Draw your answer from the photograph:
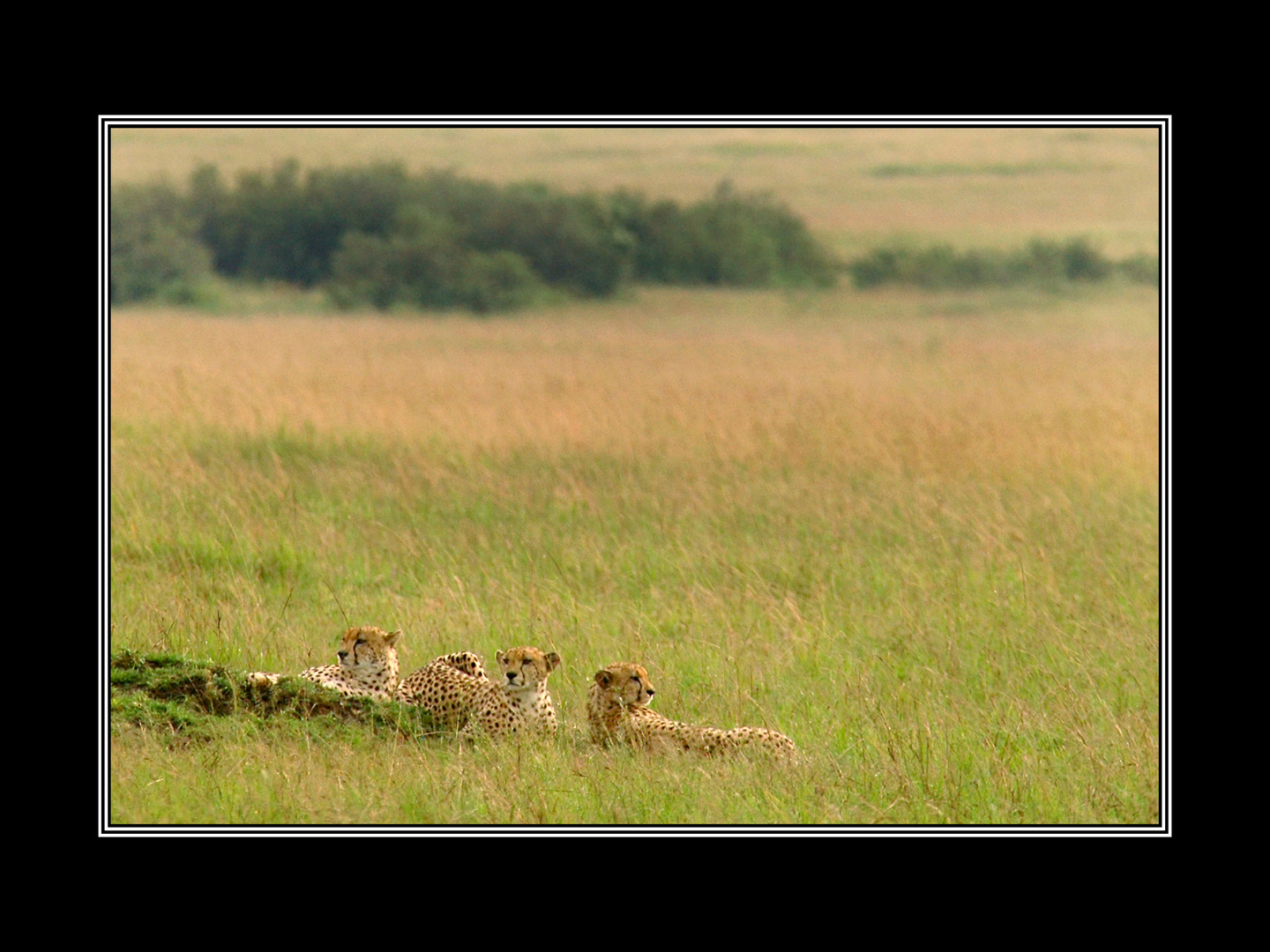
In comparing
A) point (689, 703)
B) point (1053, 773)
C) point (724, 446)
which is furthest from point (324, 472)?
point (1053, 773)

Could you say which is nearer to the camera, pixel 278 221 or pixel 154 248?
pixel 154 248

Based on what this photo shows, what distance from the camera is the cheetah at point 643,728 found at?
5469mm

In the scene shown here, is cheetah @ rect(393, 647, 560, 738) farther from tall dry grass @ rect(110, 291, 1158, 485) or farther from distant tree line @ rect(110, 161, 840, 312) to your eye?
distant tree line @ rect(110, 161, 840, 312)

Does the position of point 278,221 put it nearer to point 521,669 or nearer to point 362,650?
point 362,650

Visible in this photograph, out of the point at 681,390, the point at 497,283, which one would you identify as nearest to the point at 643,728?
the point at 681,390

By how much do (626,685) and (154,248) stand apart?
18955 mm

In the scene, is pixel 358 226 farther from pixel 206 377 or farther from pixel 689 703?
pixel 689 703

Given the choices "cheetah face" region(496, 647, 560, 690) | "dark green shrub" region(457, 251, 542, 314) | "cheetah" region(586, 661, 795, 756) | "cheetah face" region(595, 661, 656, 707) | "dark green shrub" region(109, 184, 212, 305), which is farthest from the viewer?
"dark green shrub" region(457, 251, 542, 314)

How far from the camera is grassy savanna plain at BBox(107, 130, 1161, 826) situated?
5176mm

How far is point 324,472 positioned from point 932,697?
17.0ft

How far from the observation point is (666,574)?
8133 millimetres

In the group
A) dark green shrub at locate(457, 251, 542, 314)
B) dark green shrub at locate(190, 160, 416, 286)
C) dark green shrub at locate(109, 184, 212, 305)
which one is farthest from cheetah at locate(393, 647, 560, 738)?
dark green shrub at locate(190, 160, 416, 286)

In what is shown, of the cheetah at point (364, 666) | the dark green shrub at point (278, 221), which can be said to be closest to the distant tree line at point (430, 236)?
the dark green shrub at point (278, 221)

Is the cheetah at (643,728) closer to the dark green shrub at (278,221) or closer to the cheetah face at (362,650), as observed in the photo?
the cheetah face at (362,650)
